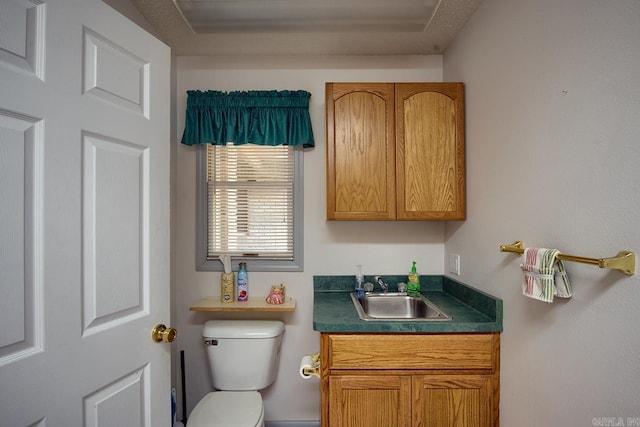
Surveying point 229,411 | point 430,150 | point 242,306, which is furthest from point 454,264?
point 229,411

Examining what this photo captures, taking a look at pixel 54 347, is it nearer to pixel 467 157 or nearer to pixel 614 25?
pixel 614 25

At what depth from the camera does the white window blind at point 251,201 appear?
2037 millimetres

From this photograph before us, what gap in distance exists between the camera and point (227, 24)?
5.59 ft

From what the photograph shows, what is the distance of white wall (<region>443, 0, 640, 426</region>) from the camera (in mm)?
791

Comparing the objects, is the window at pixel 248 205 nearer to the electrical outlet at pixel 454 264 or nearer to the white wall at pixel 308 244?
the white wall at pixel 308 244

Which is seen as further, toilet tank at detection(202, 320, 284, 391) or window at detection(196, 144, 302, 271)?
window at detection(196, 144, 302, 271)

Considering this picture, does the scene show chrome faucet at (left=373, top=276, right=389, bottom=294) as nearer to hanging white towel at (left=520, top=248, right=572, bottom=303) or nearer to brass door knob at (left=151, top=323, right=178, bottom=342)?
hanging white towel at (left=520, top=248, right=572, bottom=303)

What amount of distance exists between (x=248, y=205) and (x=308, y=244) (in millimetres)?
507

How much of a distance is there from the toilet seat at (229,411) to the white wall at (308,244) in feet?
1.36

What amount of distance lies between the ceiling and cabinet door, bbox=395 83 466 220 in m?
0.38

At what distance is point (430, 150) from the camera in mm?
1686

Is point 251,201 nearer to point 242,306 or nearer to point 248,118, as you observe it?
point 248,118

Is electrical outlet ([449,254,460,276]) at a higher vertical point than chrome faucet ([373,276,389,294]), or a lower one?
higher

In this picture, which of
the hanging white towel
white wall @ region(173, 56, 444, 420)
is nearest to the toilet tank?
white wall @ region(173, 56, 444, 420)
